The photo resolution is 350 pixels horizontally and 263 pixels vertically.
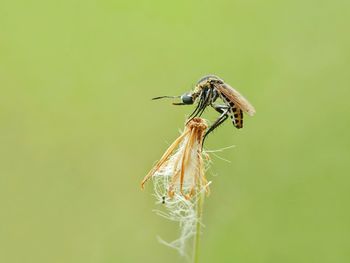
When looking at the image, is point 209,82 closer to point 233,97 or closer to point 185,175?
point 233,97

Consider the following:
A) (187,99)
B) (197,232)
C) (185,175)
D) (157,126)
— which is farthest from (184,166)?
(157,126)

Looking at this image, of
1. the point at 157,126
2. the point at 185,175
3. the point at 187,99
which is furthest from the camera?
the point at 157,126

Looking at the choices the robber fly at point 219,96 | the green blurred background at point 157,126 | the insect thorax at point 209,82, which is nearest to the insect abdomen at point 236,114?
the robber fly at point 219,96

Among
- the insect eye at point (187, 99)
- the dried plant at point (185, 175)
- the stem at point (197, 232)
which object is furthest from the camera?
the insect eye at point (187, 99)

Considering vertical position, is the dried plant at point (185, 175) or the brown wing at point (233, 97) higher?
the brown wing at point (233, 97)

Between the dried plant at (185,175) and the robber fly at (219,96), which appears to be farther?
the robber fly at (219,96)

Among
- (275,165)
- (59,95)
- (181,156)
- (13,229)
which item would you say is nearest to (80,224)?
(13,229)

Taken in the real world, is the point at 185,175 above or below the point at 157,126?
below

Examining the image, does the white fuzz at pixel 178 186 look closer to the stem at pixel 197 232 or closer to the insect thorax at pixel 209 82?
the stem at pixel 197 232

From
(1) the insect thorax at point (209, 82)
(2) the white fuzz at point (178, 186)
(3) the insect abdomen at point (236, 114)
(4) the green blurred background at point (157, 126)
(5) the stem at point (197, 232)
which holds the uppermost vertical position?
(4) the green blurred background at point (157, 126)
